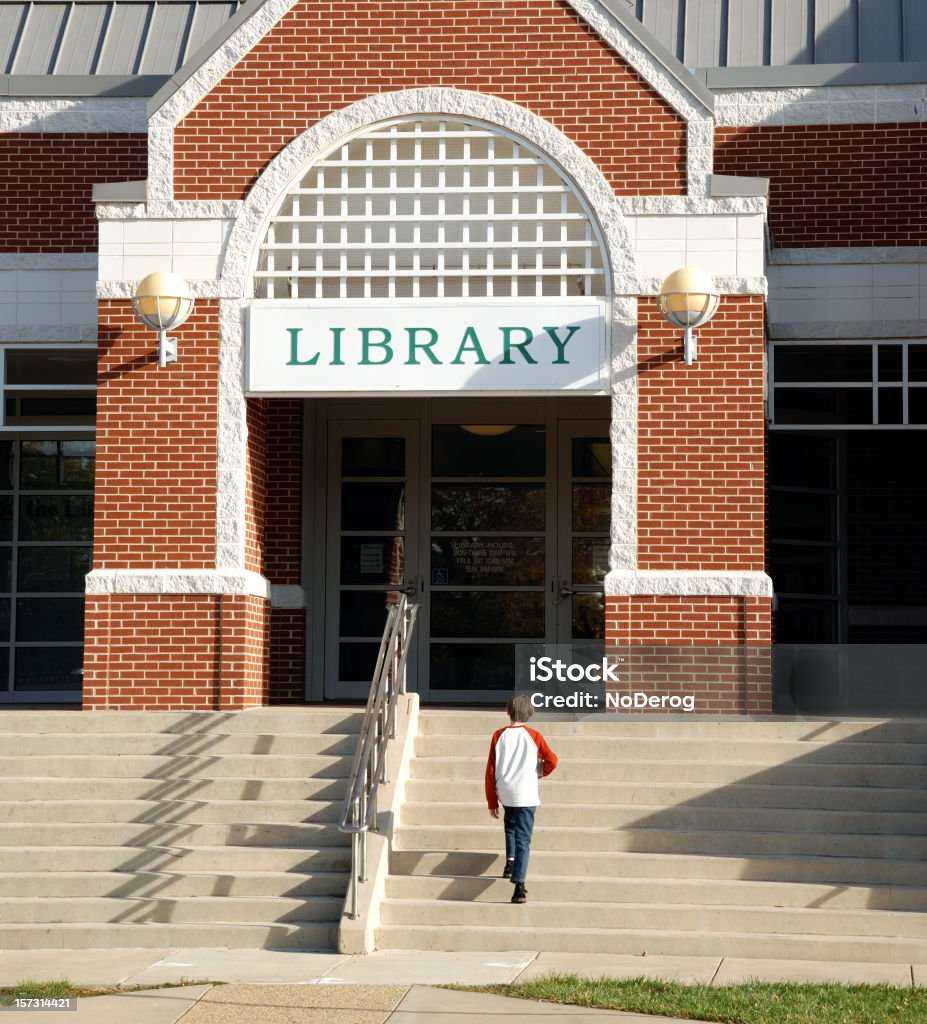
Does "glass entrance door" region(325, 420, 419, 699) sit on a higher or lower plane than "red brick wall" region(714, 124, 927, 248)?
lower

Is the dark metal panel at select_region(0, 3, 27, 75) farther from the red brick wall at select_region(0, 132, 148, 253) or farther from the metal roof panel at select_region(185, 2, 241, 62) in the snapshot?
the red brick wall at select_region(0, 132, 148, 253)

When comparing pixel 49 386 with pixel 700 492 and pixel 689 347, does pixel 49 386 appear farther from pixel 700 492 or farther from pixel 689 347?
pixel 700 492

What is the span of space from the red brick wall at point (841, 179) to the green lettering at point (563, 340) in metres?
2.86

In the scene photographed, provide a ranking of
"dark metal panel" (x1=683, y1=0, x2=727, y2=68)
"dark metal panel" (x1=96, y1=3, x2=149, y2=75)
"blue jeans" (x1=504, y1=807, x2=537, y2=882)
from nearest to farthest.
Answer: "blue jeans" (x1=504, y1=807, x2=537, y2=882), "dark metal panel" (x1=683, y1=0, x2=727, y2=68), "dark metal panel" (x1=96, y1=3, x2=149, y2=75)

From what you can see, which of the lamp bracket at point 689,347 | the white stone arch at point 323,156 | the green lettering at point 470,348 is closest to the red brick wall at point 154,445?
the white stone arch at point 323,156

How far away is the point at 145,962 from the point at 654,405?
19.4 feet

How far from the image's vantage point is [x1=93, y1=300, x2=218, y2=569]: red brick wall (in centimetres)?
1285

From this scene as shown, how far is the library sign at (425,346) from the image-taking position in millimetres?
12719

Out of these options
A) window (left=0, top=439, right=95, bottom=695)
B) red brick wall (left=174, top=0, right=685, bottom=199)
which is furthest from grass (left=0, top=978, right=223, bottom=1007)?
window (left=0, top=439, right=95, bottom=695)

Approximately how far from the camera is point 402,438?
50.8ft

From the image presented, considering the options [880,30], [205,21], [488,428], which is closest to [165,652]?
[488,428]

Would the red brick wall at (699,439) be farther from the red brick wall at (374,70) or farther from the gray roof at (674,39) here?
the gray roof at (674,39)

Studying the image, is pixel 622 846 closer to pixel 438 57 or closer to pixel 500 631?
pixel 500 631

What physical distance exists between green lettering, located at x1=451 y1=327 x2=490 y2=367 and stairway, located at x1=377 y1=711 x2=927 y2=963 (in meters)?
2.79
